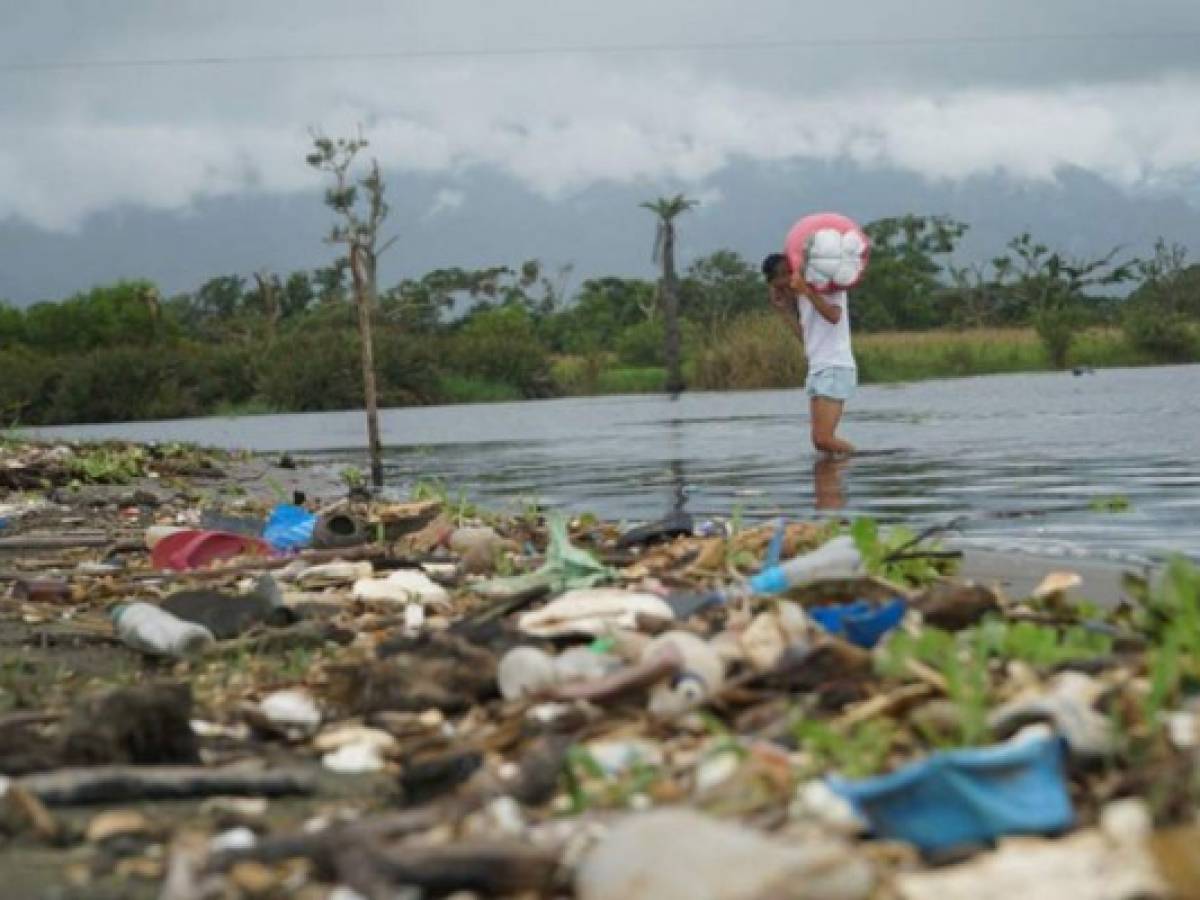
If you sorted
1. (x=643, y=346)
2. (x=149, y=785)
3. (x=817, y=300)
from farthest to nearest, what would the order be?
(x=643, y=346) → (x=817, y=300) → (x=149, y=785)

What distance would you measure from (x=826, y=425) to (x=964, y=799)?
13290 millimetres

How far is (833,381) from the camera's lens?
49.8 feet

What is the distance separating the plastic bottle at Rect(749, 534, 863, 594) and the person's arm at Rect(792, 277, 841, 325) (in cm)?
888

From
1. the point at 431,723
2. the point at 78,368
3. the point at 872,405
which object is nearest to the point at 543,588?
the point at 431,723

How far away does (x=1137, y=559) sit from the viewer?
7.62 m

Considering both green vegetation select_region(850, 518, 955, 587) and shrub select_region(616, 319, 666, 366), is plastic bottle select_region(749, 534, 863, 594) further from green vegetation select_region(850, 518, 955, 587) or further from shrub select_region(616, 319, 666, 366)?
shrub select_region(616, 319, 666, 366)

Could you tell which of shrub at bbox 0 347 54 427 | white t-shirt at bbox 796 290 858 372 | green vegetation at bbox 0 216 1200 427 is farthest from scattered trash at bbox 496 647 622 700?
shrub at bbox 0 347 54 427

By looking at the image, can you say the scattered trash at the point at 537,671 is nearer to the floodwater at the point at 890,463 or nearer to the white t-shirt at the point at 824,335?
the floodwater at the point at 890,463

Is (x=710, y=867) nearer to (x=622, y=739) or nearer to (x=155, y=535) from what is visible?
(x=622, y=739)

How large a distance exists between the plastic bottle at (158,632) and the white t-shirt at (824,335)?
32.1 feet

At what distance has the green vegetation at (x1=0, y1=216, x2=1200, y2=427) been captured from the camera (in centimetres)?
6012

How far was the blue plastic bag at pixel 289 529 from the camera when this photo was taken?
894cm

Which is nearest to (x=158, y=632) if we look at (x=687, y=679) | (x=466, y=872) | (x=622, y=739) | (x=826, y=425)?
(x=687, y=679)

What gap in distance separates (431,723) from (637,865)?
161 centimetres
